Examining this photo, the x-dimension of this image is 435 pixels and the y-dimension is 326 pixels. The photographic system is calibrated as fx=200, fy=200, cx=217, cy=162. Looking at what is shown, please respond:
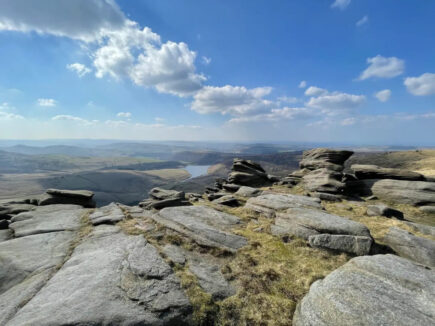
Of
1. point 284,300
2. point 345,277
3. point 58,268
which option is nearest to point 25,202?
point 58,268

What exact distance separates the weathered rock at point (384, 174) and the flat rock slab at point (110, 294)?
35775 mm

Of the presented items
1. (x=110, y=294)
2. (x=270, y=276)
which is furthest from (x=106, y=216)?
(x=270, y=276)

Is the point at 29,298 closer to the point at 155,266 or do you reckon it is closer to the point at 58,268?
the point at 58,268

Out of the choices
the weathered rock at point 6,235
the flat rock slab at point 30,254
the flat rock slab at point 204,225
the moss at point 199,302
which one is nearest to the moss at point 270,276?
the moss at point 199,302

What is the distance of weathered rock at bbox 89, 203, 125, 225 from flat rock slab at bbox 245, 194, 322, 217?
1347 centimetres

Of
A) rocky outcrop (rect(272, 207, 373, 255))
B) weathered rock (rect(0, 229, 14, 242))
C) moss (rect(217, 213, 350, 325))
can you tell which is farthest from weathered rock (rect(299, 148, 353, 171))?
weathered rock (rect(0, 229, 14, 242))

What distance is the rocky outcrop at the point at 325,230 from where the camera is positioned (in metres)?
13.3

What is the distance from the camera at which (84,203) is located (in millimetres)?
27594

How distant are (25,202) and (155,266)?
1053 inches

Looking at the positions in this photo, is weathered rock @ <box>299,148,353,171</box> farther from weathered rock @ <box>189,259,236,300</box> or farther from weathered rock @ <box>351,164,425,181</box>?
weathered rock @ <box>189,259,236,300</box>

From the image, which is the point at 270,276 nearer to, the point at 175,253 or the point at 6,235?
the point at 175,253

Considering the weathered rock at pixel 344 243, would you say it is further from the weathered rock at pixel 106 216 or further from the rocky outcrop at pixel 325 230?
the weathered rock at pixel 106 216

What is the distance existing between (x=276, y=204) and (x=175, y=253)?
510 inches

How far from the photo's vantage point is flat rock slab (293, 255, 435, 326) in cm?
725
